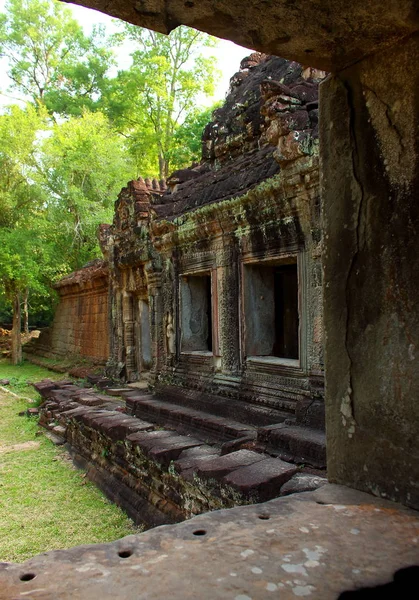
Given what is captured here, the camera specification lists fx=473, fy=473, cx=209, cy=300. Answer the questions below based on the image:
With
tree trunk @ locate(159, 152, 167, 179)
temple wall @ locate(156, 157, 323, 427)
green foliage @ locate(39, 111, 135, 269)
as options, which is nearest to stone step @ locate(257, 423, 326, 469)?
temple wall @ locate(156, 157, 323, 427)

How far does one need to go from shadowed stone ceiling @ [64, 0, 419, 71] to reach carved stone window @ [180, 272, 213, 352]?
18.5 ft

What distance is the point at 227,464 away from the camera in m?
4.00

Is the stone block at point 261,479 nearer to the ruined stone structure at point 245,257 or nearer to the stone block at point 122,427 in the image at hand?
the ruined stone structure at point 245,257

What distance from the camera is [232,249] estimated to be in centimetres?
626

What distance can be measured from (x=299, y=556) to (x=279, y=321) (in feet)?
21.6

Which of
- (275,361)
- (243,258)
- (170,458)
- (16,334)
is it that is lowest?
(170,458)

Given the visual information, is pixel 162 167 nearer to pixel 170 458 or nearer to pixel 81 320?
pixel 81 320

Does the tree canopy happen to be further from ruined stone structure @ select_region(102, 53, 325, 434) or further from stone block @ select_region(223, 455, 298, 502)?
stone block @ select_region(223, 455, 298, 502)

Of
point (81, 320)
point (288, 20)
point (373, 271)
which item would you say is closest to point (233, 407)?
point (373, 271)

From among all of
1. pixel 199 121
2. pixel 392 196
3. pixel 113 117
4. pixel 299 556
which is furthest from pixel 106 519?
pixel 113 117

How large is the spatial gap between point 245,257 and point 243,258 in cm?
4

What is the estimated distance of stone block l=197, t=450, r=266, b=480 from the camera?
3.85 m

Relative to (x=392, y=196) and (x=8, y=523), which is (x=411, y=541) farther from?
(x=8, y=523)

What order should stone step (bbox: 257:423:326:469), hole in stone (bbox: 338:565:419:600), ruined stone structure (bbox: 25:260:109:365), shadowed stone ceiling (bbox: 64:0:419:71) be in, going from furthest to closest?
ruined stone structure (bbox: 25:260:109:365)
stone step (bbox: 257:423:326:469)
shadowed stone ceiling (bbox: 64:0:419:71)
hole in stone (bbox: 338:565:419:600)
